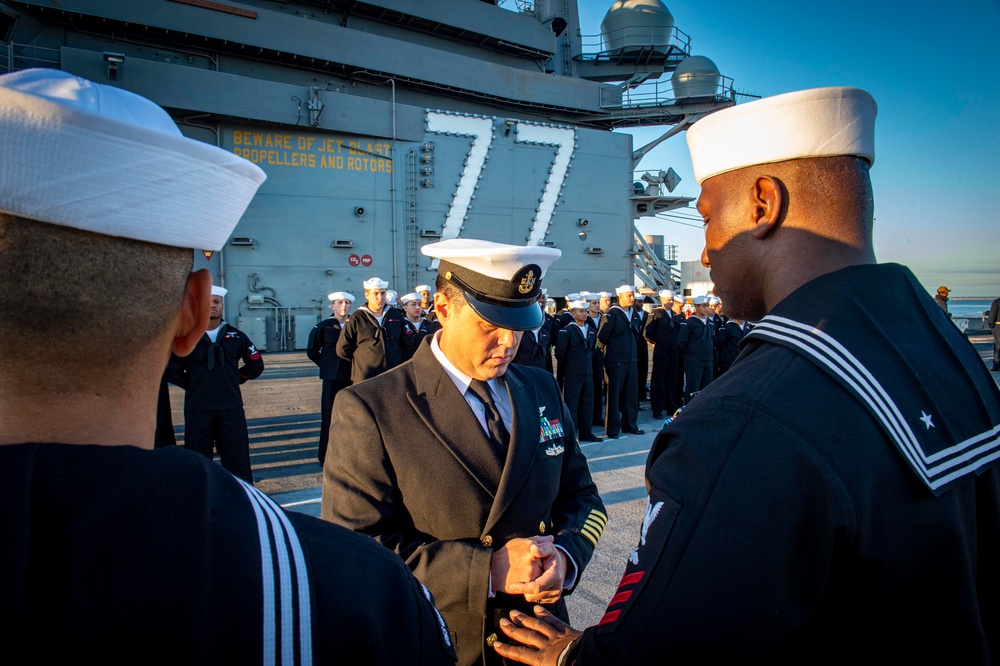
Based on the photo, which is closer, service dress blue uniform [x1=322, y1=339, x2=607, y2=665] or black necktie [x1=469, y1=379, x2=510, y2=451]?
service dress blue uniform [x1=322, y1=339, x2=607, y2=665]

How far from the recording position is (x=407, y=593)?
2.80 ft

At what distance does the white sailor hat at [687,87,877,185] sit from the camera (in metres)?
1.21

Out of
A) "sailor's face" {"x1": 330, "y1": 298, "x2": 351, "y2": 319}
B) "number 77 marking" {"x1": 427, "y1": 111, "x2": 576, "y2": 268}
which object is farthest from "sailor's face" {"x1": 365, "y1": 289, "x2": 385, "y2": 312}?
"number 77 marking" {"x1": 427, "y1": 111, "x2": 576, "y2": 268}

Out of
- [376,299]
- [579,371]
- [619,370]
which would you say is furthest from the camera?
[619,370]

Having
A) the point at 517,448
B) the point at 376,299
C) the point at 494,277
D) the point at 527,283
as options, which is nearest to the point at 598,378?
the point at 376,299

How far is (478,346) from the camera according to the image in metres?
1.91

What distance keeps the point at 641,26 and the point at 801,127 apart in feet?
72.5

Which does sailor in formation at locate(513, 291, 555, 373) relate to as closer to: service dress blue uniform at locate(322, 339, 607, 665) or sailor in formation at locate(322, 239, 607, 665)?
sailor in formation at locate(322, 239, 607, 665)

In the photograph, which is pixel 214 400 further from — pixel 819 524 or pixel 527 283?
pixel 819 524

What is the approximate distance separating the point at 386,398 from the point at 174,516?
1.17m

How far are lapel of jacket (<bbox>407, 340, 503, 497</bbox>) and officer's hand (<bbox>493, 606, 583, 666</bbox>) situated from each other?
1.27 feet

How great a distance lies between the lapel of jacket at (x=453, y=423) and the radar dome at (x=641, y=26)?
21.7 meters

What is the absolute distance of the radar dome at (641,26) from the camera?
20.1 metres

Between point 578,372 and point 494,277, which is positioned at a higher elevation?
point 494,277
